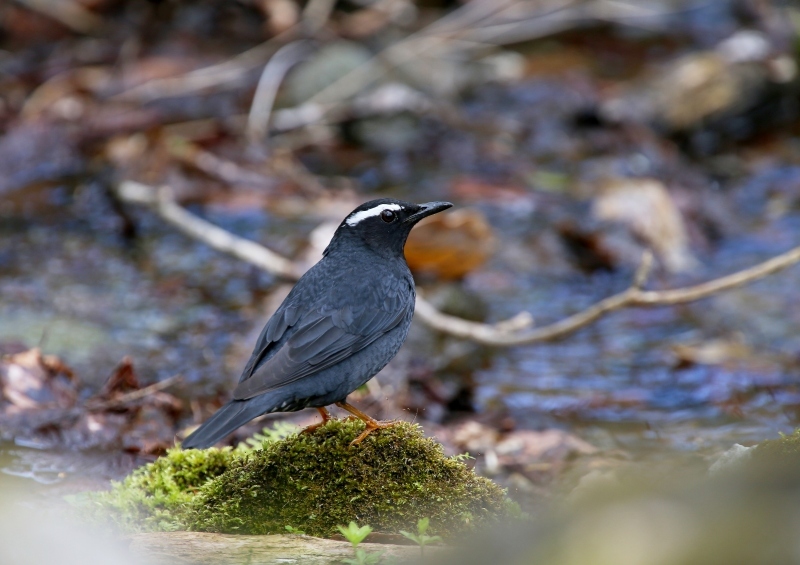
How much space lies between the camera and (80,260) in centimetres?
949

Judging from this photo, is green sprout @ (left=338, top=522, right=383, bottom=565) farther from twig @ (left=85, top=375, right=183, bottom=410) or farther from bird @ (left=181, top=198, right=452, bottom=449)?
twig @ (left=85, top=375, right=183, bottom=410)

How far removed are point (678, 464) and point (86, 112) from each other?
9513 mm

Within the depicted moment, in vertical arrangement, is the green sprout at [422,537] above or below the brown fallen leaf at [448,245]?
below

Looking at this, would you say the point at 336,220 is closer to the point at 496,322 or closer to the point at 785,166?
the point at 496,322

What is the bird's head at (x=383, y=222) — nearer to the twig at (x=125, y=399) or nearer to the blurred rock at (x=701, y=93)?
the twig at (x=125, y=399)

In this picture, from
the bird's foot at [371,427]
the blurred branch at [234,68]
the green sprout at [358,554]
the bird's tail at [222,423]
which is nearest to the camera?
the green sprout at [358,554]

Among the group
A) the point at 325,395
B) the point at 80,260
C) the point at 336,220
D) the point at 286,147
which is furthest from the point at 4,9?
the point at 325,395

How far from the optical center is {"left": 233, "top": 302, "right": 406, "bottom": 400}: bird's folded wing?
444 cm

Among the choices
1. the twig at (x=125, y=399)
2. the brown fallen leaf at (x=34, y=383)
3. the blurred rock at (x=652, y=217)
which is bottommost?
the twig at (x=125, y=399)

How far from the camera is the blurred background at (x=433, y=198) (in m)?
7.00

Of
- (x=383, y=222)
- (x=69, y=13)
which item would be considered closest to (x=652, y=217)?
(x=383, y=222)

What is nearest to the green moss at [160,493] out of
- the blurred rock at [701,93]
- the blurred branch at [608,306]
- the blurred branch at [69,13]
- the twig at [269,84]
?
the blurred branch at [608,306]

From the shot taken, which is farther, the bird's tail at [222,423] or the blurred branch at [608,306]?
the blurred branch at [608,306]

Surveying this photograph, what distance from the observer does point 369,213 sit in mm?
5418
